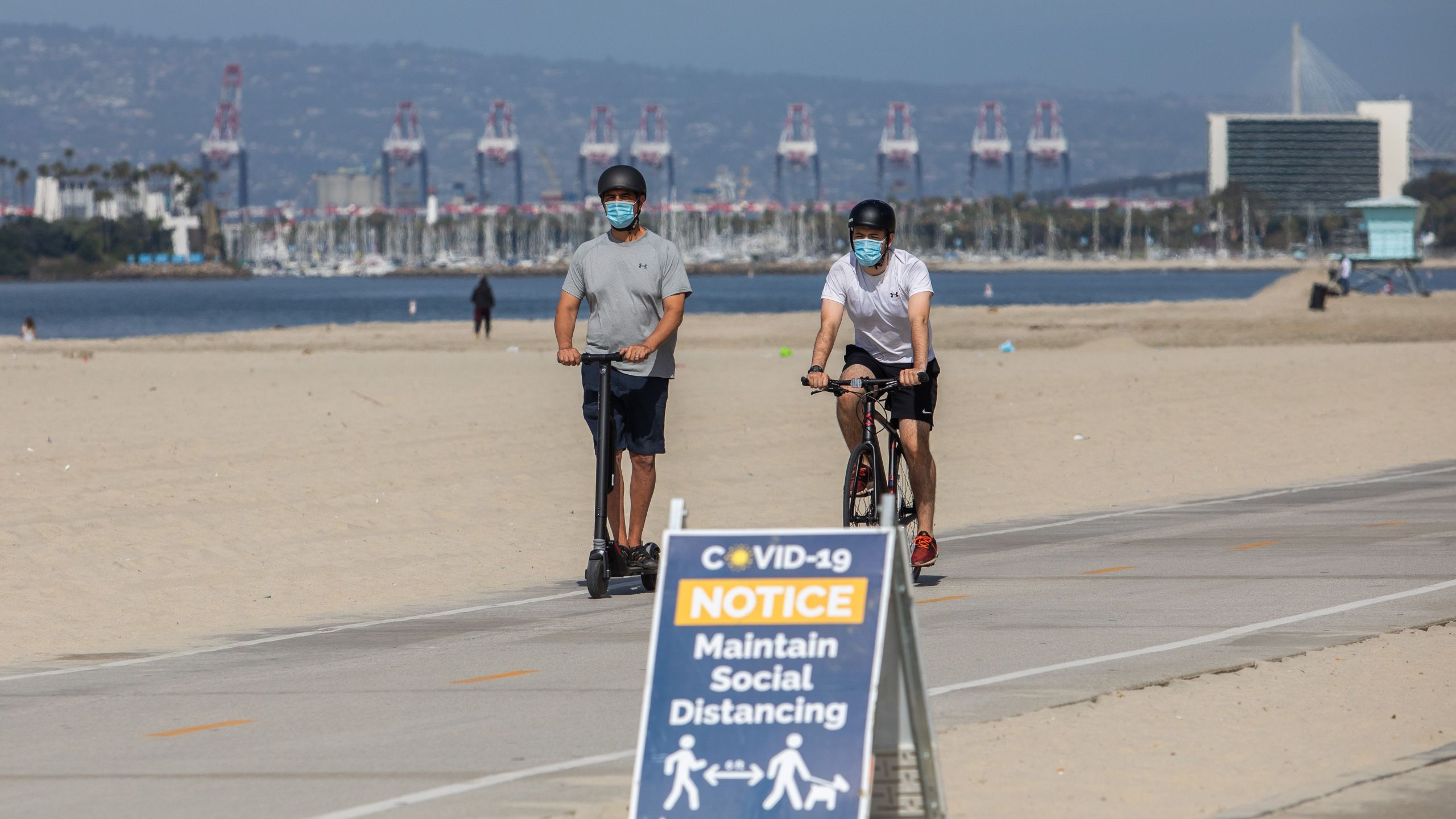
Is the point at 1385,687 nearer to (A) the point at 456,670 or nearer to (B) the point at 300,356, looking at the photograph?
(A) the point at 456,670

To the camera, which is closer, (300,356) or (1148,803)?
(1148,803)

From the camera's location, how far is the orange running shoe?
953 cm

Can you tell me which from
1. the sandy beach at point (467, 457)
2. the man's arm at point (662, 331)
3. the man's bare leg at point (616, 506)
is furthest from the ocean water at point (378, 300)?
the man's arm at point (662, 331)

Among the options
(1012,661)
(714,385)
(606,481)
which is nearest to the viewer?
(1012,661)

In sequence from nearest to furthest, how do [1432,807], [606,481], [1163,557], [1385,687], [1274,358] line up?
[1432,807] < [1385,687] < [606,481] < [1163,557] < [1274,358]

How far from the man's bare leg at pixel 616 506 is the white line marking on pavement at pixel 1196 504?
9.21ft

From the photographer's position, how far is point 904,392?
9578mm

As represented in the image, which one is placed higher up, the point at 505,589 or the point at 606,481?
the point at 606,481

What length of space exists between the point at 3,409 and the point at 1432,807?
19.7 meters

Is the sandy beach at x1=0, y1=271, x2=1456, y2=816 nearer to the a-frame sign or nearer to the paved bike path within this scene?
the paved bike path

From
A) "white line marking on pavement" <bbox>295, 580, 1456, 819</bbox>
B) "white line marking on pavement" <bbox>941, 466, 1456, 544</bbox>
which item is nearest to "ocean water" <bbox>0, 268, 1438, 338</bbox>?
"white line marking on pavement" <bbox>941, 466, 1456, 544</bbox>

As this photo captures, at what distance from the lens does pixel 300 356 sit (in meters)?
36.2

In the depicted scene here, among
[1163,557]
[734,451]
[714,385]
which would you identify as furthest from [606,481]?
[714,385]

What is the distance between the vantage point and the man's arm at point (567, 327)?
9195mm
